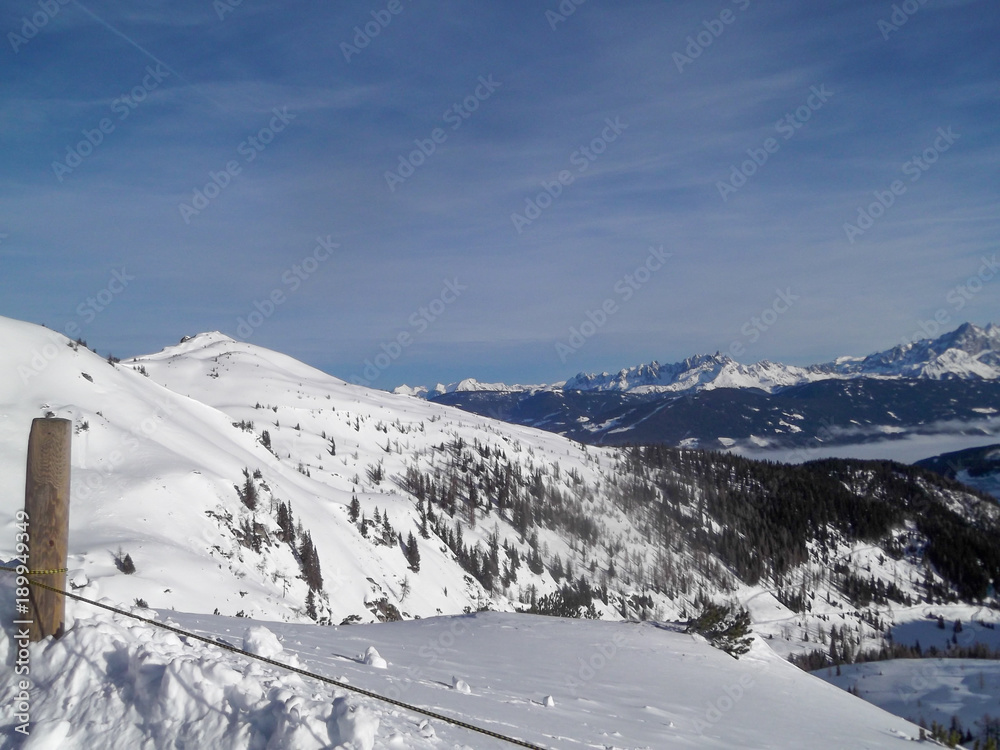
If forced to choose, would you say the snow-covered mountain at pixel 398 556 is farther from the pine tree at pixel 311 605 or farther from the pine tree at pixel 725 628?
the pine tree at pixel 725 628

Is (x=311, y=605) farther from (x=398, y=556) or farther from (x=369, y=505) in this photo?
(x=369, y=505)

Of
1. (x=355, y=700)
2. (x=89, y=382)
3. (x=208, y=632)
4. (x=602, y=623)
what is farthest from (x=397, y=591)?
(x=355, y=700)

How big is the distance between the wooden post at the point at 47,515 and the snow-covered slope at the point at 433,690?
1.00 feet

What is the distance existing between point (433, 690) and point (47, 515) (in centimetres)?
558

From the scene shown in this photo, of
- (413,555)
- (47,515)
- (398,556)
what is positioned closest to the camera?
(47,515)

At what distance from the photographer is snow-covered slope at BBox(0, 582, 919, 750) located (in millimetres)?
5883

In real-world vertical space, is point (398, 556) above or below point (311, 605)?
above

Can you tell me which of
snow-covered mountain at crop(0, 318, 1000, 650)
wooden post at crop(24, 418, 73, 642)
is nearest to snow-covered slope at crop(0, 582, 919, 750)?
wooden post at crop(24, 418, 73, 642)

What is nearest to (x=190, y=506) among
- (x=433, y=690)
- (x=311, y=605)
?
(x=311, y=605)

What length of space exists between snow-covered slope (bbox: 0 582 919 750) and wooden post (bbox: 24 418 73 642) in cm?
31

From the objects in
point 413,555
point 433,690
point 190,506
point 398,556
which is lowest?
point 433,690

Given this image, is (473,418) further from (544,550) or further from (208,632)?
(208,632)

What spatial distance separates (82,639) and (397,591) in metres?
41.2

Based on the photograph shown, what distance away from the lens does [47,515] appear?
695cm
